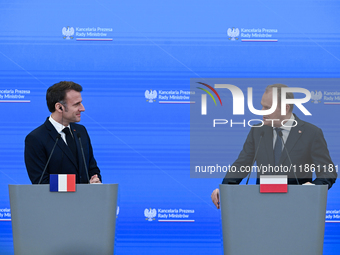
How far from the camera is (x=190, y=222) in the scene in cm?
332

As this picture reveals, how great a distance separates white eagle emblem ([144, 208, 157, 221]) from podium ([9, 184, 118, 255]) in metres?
1.59

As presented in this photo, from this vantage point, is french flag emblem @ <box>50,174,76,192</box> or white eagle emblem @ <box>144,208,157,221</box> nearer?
french flag emblem @ <box>50,174,76,192</box>

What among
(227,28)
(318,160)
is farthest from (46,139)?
(227,28)

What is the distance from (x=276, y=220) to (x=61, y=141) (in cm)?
143

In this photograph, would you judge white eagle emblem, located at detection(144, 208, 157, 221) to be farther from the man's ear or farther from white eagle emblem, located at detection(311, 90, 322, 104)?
white eagle emblem, located at detection(311, 90, 322, 104)

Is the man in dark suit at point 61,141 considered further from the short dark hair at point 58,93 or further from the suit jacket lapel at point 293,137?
the suit jacket lapel at point 293,137

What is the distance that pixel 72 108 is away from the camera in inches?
97.1

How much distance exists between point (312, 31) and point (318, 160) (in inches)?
61.7

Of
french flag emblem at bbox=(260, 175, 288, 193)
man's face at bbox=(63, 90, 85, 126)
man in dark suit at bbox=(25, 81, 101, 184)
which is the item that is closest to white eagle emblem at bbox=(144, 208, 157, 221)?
man in dark suit at bbox=(25, 81, 101, 184)

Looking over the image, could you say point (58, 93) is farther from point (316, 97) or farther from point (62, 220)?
point (316, 97)

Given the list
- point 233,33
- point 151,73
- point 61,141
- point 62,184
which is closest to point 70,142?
point 61,141

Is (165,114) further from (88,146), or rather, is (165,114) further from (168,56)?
(88,146)

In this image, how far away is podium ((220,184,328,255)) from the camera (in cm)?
165

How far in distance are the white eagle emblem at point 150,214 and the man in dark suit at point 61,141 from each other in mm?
907
